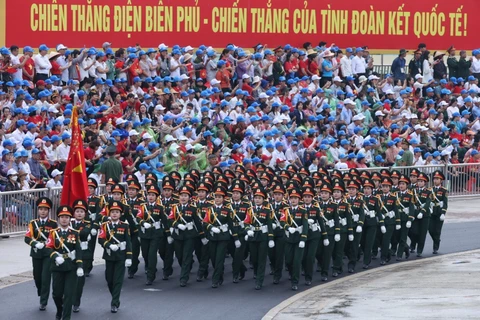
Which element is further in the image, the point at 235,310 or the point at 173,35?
the point at 173,35

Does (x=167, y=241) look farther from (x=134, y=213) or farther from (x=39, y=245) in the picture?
(x=39, y=245)

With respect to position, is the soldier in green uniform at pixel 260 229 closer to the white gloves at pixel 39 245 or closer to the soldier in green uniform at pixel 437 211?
the white gloves at pixel 39 245

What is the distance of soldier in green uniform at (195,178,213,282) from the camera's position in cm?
1983

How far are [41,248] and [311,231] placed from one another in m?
4.85

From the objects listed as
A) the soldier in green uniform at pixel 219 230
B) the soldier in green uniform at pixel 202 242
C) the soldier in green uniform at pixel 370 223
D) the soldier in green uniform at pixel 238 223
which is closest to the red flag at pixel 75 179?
the soldier in green uniform at pixel 202 242

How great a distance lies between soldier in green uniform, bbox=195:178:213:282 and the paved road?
10.1 inches

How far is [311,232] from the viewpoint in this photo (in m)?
19.7

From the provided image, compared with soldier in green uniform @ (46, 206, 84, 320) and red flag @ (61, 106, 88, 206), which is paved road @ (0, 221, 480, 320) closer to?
soldier in green uniform @ (46, 206, 84, 320)

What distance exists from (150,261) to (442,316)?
4979 mm

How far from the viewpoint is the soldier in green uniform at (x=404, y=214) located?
22328 mm

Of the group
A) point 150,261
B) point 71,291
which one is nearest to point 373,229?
point 150,261

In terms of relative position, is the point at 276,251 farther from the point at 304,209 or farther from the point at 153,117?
the point at 153,117

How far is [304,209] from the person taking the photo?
1948cm

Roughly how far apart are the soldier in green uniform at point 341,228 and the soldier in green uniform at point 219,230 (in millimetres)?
1988
